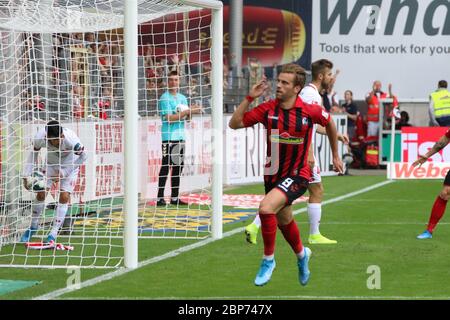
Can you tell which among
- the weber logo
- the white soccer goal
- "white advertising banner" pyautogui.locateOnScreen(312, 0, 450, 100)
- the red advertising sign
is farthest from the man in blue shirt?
"white advertising banner" pyautogui.locateOnScreen(312, 0, 450, 100)

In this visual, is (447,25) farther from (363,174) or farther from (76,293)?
(76,293)

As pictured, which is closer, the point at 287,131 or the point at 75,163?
the point at 287,131

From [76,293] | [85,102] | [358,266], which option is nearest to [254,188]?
[85,102]

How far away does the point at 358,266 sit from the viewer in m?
11.3

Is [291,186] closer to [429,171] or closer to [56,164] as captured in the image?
[56,164]

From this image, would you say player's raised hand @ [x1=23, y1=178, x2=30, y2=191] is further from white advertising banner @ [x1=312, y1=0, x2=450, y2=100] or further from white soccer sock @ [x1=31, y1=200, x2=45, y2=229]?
white advertising banner @ [x1=312, y1=0, x2=450, y2=100]

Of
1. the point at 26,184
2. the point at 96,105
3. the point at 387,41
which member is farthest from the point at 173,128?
the point at 387,41

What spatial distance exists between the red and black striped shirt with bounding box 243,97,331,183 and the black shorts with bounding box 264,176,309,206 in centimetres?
5

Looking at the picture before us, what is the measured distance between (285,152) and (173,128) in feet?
25.0

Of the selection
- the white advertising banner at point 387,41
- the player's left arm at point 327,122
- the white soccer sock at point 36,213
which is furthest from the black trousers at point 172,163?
the white advertising banner at point 387,41

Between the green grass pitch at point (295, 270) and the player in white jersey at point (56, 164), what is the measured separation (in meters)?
1.04

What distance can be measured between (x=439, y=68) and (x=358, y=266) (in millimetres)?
22492

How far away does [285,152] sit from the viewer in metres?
10.2

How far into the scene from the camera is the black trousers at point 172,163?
1731cm
